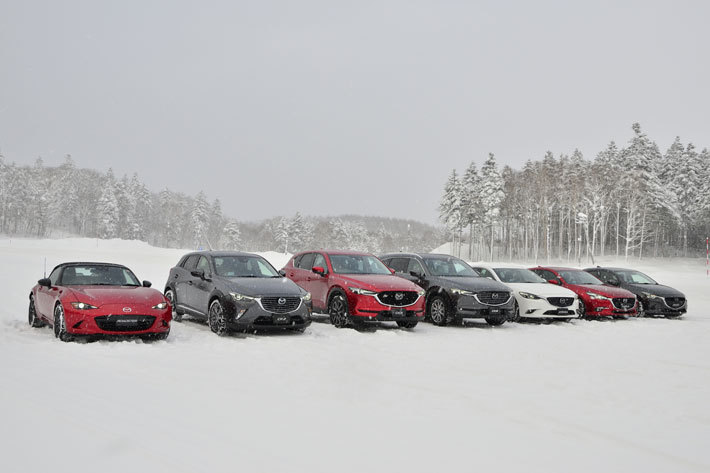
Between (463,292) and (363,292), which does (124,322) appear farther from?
(463,292)

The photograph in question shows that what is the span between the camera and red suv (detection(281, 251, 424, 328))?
12.6 metres

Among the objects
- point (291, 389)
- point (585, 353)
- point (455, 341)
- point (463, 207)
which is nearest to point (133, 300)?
point (291, 389)

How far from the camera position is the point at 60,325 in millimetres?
10109

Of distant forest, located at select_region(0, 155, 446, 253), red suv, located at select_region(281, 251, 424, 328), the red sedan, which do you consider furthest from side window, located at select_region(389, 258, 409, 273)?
distant forest, located at select_region(0, 155, 446, 253)

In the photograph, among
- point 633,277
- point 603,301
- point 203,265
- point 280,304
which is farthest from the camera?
point 633,277

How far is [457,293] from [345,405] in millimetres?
7958

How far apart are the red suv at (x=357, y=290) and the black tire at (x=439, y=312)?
1.07m

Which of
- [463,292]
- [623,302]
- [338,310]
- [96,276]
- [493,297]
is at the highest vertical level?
[96,276]

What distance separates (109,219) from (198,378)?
363 ft

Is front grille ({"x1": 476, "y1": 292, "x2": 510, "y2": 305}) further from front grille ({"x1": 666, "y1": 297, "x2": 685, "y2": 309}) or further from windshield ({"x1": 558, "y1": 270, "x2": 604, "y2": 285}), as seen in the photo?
front grille ({"x1": 666, "y1": 297, "x2": 685, "y2": 309})

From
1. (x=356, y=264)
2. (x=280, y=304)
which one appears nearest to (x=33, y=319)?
(x=280, y=304)

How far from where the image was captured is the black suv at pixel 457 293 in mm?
13938

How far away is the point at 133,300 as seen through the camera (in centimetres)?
1024

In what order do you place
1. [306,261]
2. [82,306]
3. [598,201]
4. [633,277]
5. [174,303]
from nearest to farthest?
1. [82,306]
2. [174,303]
3. [306,261]
4. [633,277]
5. [598,201]
